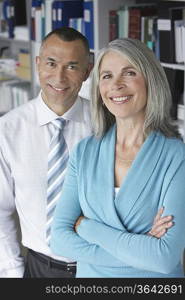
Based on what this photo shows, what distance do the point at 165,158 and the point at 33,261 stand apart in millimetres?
659

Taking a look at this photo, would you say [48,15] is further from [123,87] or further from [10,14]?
[123,87]

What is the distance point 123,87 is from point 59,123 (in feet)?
1.33

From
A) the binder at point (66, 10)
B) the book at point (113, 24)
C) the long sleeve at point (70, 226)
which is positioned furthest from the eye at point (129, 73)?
the binder at point (66, 10)

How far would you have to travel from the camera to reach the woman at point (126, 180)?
1.37 m

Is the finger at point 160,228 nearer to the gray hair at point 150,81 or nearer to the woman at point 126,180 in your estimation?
the woman at point 126,180

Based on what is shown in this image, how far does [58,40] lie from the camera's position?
1.77 metres

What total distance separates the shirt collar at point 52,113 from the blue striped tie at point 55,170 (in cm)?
2

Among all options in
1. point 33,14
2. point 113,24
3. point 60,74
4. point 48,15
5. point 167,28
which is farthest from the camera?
point 33,14

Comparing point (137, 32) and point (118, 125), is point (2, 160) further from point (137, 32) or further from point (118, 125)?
point (137, 32)

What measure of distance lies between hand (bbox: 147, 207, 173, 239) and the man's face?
1.90 feet

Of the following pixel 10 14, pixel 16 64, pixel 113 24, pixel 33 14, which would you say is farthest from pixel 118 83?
pixel 16 64

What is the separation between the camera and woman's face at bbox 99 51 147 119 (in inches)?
56.3

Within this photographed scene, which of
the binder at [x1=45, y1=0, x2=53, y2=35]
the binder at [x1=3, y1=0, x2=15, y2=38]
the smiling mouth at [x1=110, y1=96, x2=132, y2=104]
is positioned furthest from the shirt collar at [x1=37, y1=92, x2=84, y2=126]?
the binder at [x1=3, y1=0, x2=15, y2=38]

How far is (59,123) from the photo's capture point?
1.79m
